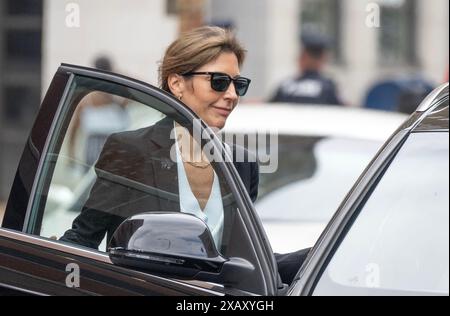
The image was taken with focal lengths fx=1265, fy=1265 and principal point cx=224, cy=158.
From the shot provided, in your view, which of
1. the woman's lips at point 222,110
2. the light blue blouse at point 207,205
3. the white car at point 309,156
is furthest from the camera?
the white car at point 309,156

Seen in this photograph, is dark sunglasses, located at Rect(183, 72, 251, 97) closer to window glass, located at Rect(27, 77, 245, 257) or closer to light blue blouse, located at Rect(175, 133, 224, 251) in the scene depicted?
window glass, located at Rect(27, 77, 245, 257)

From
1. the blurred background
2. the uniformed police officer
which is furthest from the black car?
the blurred background

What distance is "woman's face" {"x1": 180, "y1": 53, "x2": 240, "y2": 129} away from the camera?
12.2 ft

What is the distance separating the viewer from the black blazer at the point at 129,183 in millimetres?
3391

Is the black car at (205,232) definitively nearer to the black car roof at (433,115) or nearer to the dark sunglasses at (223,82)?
the black car roof at (433,115)

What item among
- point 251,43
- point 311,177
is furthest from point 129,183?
point 251,43

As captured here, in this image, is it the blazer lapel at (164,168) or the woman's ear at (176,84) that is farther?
the woman's ear at (176,84)

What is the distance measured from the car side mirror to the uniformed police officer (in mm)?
6866

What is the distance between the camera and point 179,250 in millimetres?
3027

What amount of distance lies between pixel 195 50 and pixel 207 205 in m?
0.65

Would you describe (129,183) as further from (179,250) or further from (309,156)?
(309,156)

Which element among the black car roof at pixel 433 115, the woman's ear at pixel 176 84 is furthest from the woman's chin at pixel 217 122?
the black car roof at pixel 433 115

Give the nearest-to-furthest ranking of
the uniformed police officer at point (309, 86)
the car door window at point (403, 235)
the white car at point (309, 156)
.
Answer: the car door window at point (403, 235) → the white car at point (309, 156) → the uniformed police officer at point (309, 86)
